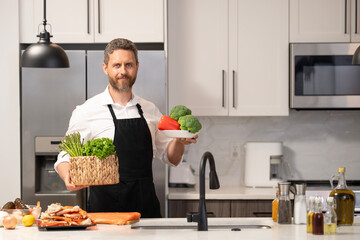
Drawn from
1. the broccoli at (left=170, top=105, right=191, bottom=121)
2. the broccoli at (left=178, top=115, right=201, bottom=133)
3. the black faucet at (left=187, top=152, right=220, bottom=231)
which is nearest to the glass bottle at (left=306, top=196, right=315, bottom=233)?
the black faucet at (left=187, top=152, right=220, bottom=231)

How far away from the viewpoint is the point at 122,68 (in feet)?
11.1

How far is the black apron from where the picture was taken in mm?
3375

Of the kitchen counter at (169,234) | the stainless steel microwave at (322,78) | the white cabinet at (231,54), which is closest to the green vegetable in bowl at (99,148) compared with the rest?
the kitchen counter at (169,234)

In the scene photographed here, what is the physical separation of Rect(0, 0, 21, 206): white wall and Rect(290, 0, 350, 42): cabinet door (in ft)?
6.63

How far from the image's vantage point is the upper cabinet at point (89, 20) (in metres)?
4.13

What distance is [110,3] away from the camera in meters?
4.14

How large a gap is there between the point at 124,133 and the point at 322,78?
1.65m

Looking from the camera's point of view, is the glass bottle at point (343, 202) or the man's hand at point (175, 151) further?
the man's hand at point (175, 151)

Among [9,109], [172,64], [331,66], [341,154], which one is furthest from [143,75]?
[341,154]

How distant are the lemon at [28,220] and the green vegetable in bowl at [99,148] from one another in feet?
1.33

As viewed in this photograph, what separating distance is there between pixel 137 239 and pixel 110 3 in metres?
2.24

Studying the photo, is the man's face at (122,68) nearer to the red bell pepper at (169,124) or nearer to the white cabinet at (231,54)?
the red bell pepper at (169,124)

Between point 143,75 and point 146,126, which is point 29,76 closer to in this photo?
point 143,75

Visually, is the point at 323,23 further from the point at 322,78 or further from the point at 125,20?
the point at 125,20
